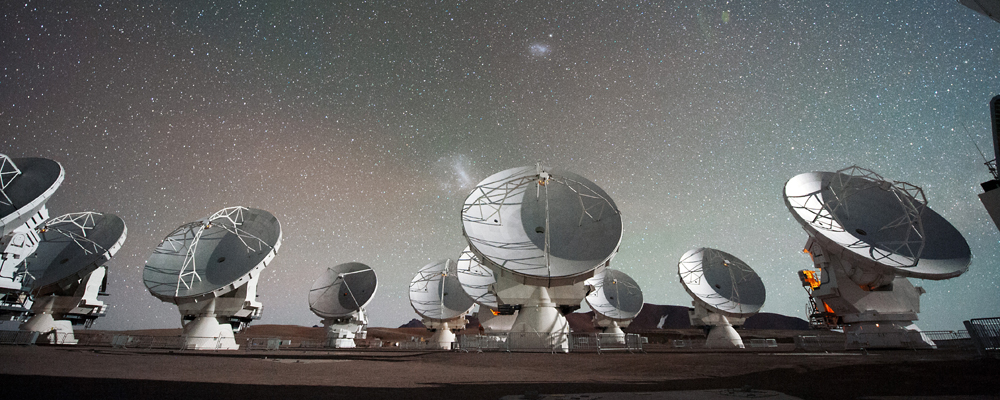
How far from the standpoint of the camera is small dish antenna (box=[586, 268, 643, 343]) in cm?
3828

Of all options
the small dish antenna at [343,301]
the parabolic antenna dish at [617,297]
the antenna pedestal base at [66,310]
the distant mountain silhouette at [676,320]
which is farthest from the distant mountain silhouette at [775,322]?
the antenna pedestal base at [66,310]

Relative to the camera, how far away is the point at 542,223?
20484mm

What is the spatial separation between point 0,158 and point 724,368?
99.5 feet

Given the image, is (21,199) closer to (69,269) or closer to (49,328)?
(69,269)

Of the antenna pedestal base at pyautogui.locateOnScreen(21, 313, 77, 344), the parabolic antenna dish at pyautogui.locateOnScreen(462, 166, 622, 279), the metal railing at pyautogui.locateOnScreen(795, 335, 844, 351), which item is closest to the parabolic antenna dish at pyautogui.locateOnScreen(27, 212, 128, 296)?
the antenna pedestal base at pyautogui.locateOnScreen(21, 313, 77, 344)

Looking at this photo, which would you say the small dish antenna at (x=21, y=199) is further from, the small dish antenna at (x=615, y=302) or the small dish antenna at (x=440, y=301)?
the small dish antenna at (x=615, y=302)

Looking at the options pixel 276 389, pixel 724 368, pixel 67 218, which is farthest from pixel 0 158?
pixel 724 368

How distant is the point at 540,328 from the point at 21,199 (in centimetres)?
2341

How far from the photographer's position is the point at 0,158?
18.5 meters

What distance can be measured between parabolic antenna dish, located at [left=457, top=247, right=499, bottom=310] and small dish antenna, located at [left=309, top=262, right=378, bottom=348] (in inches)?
293

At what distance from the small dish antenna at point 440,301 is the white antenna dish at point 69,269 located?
69.0 ft

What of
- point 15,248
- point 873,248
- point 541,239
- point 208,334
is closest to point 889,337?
point 873,248

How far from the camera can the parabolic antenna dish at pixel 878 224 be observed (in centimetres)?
2130

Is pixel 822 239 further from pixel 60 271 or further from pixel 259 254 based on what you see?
pixel 60 271
